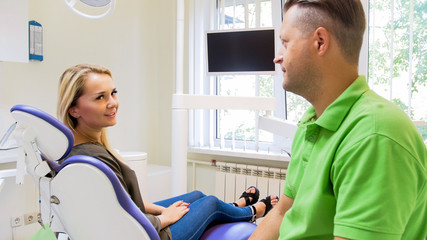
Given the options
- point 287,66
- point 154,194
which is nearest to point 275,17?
point 154,194

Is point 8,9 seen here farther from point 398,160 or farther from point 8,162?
point 398,160

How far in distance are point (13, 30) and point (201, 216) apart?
1571mm

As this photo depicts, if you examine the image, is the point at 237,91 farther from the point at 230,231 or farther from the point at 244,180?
the point at 230,231

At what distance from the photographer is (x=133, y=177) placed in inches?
61.9

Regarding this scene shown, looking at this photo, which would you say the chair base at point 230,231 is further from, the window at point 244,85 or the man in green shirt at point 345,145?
the window at point 244,85

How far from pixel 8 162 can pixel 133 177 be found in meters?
1.32

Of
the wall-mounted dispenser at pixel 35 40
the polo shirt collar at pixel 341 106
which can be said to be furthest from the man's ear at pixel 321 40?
the wall-mounted dispenser at pixel 35 40

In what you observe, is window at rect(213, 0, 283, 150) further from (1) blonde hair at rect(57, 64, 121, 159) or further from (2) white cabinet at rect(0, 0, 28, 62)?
(1) blonde hair at rect(57, 64, 121, 159)

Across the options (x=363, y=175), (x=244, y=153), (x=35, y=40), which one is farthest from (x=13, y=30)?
(x=363, y=175)

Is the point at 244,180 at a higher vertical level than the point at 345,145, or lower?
lower

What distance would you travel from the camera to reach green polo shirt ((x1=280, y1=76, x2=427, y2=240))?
0.69 metres

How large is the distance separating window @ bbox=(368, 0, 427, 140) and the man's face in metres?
1.98

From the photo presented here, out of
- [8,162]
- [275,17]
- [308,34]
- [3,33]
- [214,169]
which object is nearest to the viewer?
[308,34]

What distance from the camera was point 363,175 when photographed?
71 centimetres
